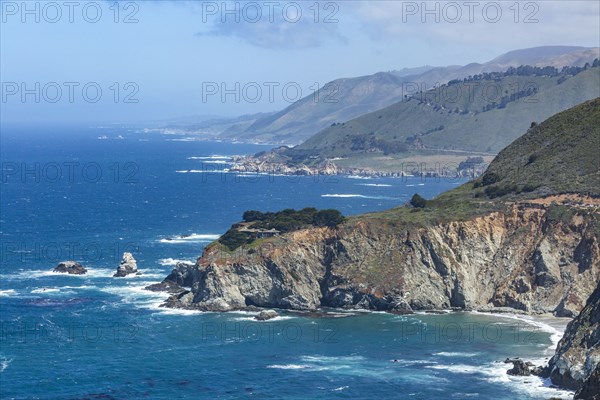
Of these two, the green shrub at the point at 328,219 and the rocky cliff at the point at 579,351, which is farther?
the green shrub at the point at 328,219

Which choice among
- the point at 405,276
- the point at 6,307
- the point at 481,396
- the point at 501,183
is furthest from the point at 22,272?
the point at 481,396

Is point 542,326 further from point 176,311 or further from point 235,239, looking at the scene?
point 176,311

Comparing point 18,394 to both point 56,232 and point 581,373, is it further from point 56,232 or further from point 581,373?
point 56,232

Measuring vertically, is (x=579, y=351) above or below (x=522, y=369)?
above

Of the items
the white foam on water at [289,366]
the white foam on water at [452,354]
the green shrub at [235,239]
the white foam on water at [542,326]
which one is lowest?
the white foam on water at [289,366]

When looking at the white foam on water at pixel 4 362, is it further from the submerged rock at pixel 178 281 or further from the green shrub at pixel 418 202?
the green shrub at pixel 418 202

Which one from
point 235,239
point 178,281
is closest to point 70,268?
point 178,281

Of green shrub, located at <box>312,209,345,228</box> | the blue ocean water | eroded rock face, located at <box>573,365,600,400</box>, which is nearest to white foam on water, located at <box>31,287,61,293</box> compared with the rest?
the blue ocean water

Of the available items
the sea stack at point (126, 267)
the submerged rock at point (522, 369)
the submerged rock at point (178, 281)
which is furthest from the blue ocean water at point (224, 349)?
the submerged rock at point (178, 281)

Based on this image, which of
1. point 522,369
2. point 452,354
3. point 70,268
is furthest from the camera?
point 70,268
